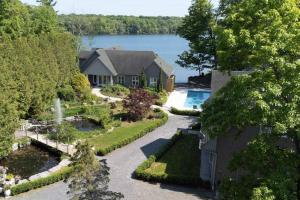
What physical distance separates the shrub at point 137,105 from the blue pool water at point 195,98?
30.4 feet

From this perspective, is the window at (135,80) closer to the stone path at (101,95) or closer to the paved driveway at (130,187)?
the stone path at (101,95)

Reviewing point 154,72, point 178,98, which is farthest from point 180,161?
point 154,72

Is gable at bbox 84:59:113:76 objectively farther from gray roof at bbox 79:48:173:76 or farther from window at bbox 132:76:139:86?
window at bbox 132:76:139:86

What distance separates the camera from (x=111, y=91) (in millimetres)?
64625

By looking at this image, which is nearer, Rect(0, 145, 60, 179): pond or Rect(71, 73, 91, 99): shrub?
Rect(0, 145, 60, 179): pond

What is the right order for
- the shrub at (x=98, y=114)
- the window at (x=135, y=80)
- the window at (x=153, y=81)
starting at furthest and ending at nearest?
the window at (x=135, y=80), the window at (x=153, y=81), the shrub at (x=98, y=114)

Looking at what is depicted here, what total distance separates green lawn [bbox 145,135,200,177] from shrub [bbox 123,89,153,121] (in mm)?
9074

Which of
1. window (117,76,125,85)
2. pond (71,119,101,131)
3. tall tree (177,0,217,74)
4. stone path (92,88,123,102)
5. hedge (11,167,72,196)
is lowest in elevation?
hedge (11,167,72,196)

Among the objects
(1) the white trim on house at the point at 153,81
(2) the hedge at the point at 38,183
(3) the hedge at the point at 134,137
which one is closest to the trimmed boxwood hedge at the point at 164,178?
(3) the hedge at the point at 134,137

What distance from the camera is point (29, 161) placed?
38094mm

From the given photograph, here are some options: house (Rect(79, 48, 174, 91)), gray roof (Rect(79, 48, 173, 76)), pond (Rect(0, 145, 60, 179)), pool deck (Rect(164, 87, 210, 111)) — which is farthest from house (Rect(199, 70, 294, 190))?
gray roof (Rect(79, 48, 173, 76))

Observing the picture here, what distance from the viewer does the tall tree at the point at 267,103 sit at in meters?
16.4

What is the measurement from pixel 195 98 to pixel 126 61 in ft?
46.1

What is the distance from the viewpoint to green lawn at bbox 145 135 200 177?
112 ft
